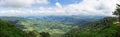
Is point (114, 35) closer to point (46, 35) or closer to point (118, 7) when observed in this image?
point (118, 7)

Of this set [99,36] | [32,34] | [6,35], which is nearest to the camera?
[6,35]

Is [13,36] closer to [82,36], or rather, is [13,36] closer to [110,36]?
[82,36]

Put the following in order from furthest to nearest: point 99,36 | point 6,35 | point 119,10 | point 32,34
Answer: point 32,34, point 119,10, point 99,36, point 6,35

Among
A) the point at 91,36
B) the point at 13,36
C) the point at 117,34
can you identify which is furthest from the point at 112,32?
the point at 13,36

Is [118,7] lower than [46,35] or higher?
higher

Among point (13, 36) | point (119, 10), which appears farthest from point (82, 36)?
point (119, 10)

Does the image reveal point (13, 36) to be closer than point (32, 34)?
Yes

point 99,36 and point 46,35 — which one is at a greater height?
point 99,36

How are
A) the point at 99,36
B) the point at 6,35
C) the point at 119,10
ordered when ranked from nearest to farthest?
the point at 6,35 < the point at 99,36 < the point at 119,10

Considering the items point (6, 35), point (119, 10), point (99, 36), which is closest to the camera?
point (6, 35)
